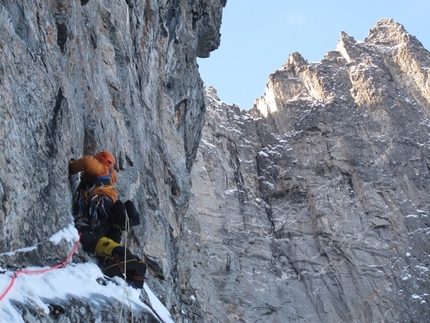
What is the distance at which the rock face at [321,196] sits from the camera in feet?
116

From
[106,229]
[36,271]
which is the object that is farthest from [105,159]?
[36,271]

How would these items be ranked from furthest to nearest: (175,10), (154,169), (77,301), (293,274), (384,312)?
1. (293,274)
2. (384,312)
3. (175,10)
4. (154,169)
5. (77,301)

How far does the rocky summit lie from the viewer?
18.1ft

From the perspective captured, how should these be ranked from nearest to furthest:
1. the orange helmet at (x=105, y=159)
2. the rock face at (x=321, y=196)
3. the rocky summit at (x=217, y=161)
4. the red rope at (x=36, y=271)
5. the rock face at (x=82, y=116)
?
the red rope at (x=36, y=271), the rock face at (x=82, y=116), the rocky summit at (x=217, y=161), the orange helmet at (x=105, y=159), the rock face at (x=321, y=196)

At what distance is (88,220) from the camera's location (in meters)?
6.50

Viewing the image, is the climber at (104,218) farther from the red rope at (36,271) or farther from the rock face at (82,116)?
the red rope at (36,271)

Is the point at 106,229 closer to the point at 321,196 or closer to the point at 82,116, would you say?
the point at 82,116

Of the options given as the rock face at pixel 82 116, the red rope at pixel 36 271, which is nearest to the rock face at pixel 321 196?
the rock face at pixel 82 116

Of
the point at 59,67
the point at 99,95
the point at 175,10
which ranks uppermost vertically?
the point at 175,10

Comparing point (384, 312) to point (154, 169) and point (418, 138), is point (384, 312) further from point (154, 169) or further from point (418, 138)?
point (154, 169)

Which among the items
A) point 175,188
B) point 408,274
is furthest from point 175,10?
point 408,274

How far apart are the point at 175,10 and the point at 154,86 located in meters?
4.95

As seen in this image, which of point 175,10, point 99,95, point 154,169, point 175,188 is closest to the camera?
point 99,95

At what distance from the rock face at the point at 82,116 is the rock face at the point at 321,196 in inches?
575
